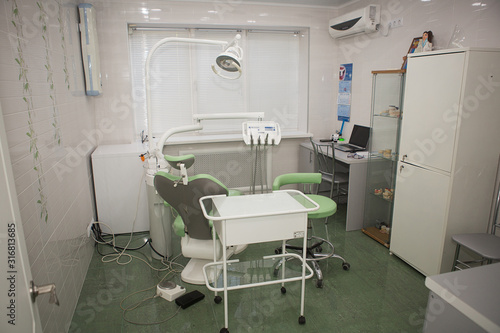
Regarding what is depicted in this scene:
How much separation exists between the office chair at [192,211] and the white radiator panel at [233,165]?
1.65m

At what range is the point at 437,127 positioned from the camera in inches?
104

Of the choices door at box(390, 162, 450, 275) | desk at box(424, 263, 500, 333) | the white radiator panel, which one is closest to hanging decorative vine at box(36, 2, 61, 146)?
the white radiator panel

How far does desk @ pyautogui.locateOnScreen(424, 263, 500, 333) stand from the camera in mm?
1130

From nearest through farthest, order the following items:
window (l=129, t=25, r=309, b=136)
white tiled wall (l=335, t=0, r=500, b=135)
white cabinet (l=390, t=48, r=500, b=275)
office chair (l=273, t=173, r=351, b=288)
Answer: white cabinet (l=390, t=48, r=500, b=275)
white tiled wall (l=335, t=0, r=500, b=135)
office chair (l=273, t=173, r=351, b=288)
window (l=129, t=25, r=309, b=136)

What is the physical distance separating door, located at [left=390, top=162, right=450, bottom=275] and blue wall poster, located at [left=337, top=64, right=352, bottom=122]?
67.7 inches

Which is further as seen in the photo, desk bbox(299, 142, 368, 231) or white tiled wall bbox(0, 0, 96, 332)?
desk bbox(299, 142, 368, 231)

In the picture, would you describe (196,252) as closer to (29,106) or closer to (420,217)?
(29,106)

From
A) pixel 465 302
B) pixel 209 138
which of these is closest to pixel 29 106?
pixel 465 302

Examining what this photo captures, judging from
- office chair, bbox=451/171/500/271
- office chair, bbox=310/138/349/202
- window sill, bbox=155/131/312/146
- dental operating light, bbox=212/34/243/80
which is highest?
dental operating light, bbox=212/34/243/80

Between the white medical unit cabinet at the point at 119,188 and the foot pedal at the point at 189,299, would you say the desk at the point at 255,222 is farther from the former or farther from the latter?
the white medical unit cabinet at the point at 119,188

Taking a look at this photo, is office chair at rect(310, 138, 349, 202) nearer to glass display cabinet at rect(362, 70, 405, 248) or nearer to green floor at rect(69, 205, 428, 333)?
glass display cabinet at rect(362, 70, 405, 248)

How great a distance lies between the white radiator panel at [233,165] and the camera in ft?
14.3

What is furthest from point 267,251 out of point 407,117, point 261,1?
point 261,1

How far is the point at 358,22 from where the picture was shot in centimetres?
390
